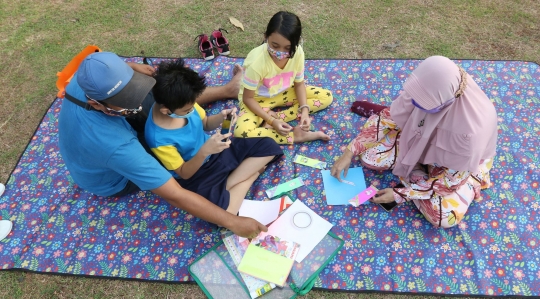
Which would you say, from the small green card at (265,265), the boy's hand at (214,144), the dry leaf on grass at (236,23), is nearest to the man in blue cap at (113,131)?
the small green card at (265,265)

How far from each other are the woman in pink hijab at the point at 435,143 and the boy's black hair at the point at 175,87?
146cm

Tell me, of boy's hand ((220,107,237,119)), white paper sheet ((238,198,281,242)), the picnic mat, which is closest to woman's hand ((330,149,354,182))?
the picnic mat

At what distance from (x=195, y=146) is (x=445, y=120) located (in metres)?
1.89

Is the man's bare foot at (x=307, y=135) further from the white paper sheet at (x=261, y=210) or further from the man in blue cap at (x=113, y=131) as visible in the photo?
the man in blue cap at (x=113, y=131)

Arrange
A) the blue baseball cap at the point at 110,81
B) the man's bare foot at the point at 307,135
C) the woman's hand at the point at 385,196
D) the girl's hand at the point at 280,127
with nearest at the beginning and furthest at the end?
the blue baseball cap at the point at 110,81 → the woman's hand at the point at 385,196 → the girl's hand at the point at 280,127 → the man's bare foot at the point at 307,135

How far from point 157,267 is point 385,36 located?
376 cm

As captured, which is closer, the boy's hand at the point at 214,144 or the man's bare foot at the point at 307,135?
the boy's hand at the point at 214,144

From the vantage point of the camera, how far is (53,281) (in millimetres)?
2828

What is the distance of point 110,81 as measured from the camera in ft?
6.81

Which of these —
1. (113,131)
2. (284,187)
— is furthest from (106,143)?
(284,187)

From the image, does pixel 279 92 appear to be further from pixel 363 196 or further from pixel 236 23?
pixel 236 23

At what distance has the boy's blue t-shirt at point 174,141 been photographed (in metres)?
2.61

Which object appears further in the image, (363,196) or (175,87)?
(363,196)

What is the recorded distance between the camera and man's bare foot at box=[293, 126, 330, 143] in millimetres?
3474
